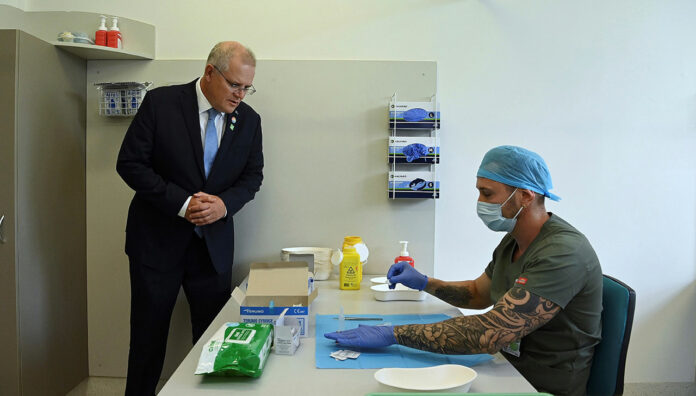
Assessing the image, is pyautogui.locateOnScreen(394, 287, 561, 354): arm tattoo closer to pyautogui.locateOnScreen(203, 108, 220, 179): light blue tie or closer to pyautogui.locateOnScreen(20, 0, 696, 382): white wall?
pyautogui.locateOnScreen(203, 108, 220, 179): light blue tie

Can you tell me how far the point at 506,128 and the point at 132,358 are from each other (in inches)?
85.4

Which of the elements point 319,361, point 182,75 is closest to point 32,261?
point 182,75

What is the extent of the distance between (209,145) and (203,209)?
0.31 m

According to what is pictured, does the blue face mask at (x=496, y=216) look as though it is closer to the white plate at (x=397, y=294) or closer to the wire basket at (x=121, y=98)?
the white plate at (x=397, y=294)

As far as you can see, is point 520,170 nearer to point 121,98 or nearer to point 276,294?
point 276,294

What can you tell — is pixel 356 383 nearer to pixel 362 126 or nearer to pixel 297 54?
pixel 362 126

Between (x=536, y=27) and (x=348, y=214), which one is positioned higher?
(x=536, y=27)

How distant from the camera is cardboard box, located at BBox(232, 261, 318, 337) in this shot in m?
1.66

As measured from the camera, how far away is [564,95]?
2889 mm

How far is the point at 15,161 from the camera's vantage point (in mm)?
2332

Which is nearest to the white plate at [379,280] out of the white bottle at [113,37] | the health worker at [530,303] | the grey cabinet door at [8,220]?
the health worker at [530,303]

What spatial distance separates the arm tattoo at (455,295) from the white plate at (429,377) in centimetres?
69

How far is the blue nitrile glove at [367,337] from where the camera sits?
1522 millimetres

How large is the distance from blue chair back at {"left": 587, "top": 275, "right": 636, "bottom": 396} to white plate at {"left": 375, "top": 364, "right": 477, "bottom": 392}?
55cm
